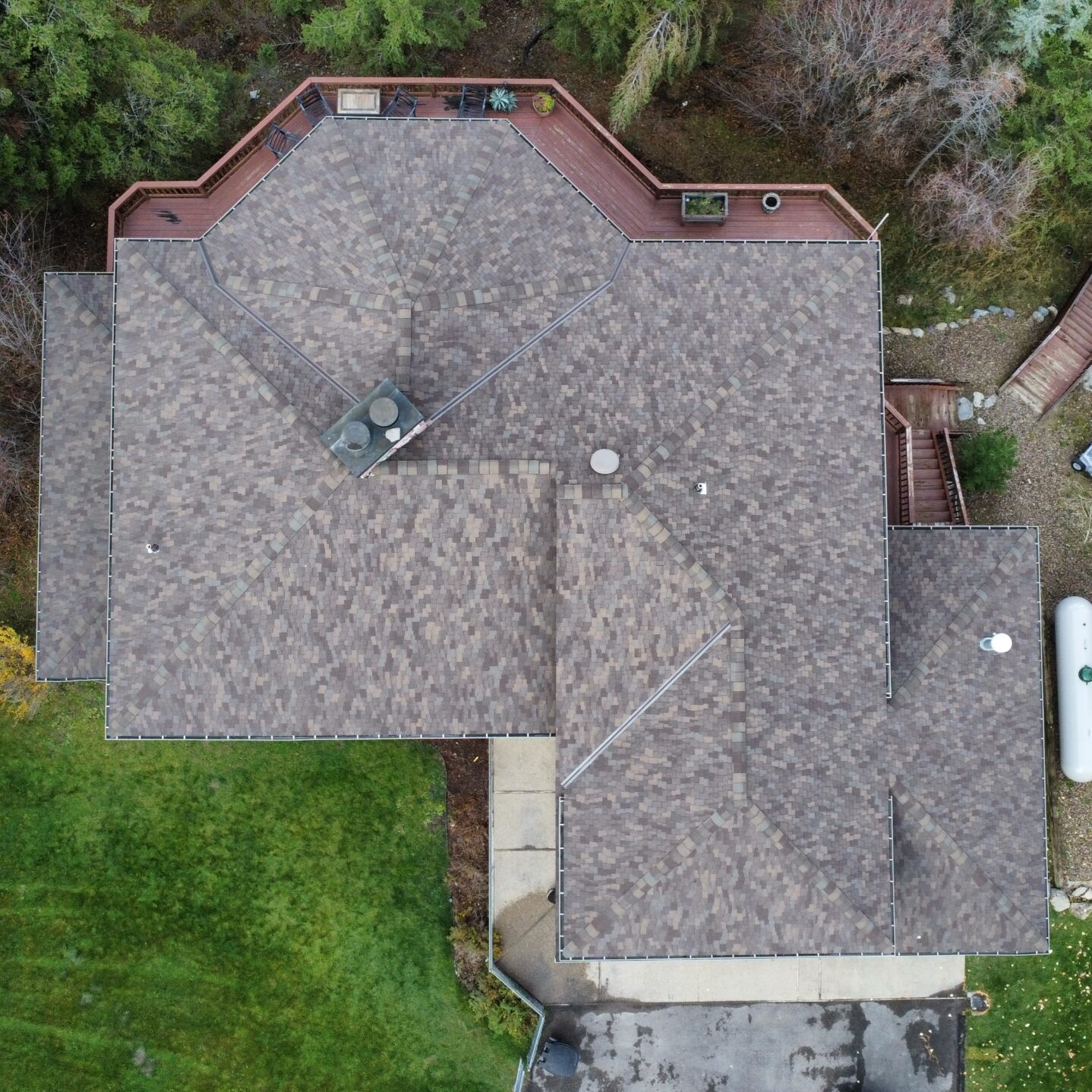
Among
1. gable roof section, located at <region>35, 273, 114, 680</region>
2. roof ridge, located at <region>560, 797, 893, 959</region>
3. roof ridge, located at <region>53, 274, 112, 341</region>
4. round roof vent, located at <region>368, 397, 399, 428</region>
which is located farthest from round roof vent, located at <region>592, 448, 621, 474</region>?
roof ridge, located at <region>53, 274, 112, 341</region>

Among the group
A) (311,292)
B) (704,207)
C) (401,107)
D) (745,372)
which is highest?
(704,207)

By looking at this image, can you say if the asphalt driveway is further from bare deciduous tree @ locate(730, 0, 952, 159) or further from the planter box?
the planter box

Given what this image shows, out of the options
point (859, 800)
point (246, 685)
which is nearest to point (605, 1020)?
point (859, 800)

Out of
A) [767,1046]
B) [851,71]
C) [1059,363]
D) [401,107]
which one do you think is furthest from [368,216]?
[767,1046]

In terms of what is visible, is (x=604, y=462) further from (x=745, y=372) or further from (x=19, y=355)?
(x=19, y=355)

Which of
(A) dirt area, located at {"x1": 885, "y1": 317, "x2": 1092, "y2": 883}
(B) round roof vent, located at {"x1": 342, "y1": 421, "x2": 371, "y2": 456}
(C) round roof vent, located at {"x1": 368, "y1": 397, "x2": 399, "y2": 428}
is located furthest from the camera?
(A) dirt area, located at {"x1": 885, "y1": 317, "x2": 1092, "y2": 883}
